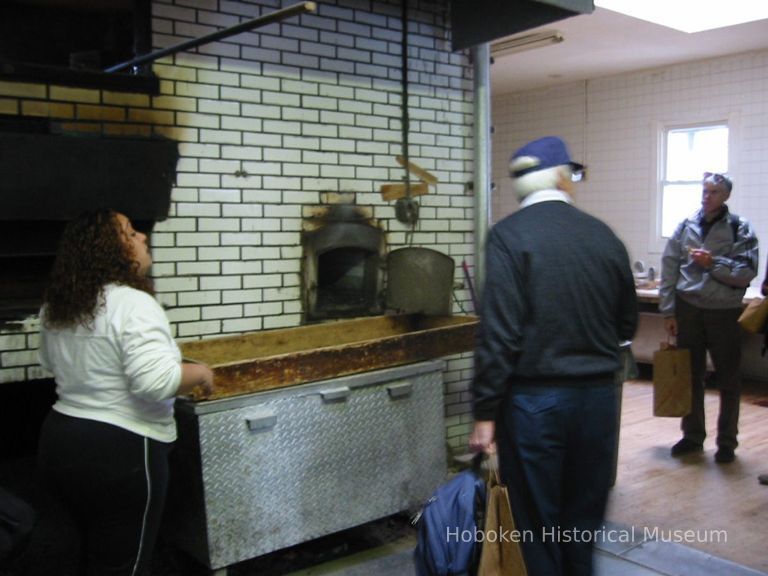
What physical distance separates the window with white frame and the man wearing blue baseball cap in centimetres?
700

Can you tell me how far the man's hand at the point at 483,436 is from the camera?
9.25ft

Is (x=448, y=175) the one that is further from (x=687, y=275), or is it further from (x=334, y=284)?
(x=687, y=275)

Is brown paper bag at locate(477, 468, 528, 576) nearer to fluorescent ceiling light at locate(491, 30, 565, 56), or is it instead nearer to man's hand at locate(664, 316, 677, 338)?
man's hand at locate(664, 316, 677, 338)

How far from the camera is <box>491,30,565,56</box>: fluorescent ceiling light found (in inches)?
294

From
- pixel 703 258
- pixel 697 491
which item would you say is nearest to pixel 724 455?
pixel 697 491

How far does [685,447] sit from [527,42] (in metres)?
4.16

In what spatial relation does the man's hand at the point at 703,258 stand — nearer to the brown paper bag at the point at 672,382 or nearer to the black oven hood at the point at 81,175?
the brown paper bag at the point at 672,382

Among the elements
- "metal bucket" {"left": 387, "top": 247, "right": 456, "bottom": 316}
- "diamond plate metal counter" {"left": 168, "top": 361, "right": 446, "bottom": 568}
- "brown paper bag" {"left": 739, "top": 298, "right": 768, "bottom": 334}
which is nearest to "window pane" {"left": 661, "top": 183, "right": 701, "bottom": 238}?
"brown paper bag" {"left": 739, "top": 298, "right": 768, "bottom": 334}


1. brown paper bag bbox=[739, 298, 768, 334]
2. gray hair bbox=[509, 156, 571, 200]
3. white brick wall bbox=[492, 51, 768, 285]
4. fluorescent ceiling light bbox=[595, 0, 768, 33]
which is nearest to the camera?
gray hair bbox=[509, 156, 571, 200]

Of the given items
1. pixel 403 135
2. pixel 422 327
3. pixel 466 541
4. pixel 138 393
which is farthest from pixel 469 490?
pixel 403 135

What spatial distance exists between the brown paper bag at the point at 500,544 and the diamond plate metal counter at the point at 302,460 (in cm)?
125

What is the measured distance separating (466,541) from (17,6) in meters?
3.40

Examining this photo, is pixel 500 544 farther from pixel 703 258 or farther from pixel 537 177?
pixel 703 258

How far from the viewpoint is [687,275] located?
18.5ft
